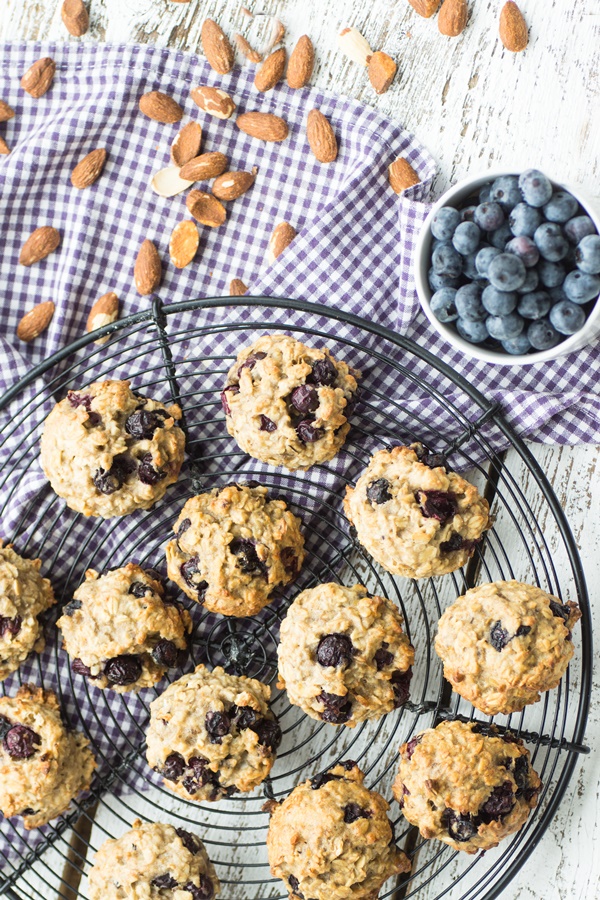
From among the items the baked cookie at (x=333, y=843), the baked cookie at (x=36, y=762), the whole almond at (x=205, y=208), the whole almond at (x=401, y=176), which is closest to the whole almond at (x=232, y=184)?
the whole almond at (x=205, y=208)

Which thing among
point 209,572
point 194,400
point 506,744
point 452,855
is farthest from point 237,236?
point 452,855

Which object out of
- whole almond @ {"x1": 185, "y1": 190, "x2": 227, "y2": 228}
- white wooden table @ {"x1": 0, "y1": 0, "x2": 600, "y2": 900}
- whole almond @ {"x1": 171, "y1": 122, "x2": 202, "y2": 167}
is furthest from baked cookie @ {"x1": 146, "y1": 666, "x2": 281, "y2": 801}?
whole almond @ {"x1": 171, "y1": 122, "x2": 202, "y2": 167}

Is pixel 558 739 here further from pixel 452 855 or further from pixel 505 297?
pixel 505 297

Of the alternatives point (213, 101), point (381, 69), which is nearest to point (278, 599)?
point (213, 101)

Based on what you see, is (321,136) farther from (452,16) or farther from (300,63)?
(452,16)

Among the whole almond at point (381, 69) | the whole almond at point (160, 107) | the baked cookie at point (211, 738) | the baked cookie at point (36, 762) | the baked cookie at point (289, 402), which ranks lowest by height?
the baked cookie at point (36, 762)

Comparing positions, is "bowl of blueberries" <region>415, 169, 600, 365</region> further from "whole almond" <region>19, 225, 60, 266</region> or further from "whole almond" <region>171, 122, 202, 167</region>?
"whole almond" <region>19, 225, 60, 266</region>

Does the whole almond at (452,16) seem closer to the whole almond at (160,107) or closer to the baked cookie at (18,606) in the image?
the whole almond at (160,107)
